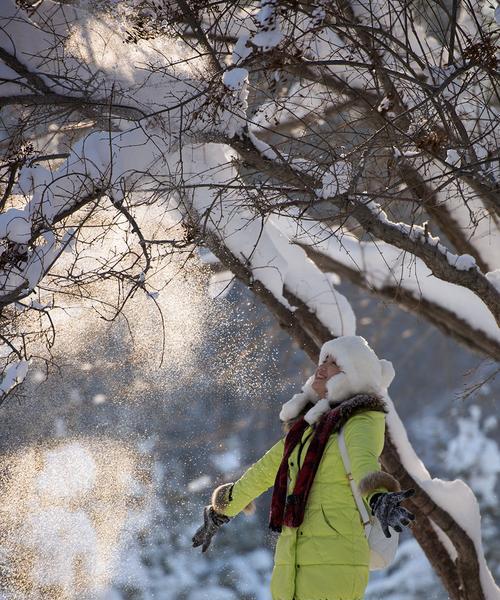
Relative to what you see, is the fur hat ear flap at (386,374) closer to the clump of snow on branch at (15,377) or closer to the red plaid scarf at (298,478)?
the red plaid scarf at (298,478)

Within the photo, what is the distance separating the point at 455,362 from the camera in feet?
44.8

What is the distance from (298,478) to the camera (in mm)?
3451

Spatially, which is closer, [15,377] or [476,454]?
[15,377]

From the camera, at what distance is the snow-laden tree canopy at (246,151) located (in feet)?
12.6

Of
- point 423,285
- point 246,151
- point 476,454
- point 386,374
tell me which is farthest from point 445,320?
point 476,454

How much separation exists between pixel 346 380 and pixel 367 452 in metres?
0.43

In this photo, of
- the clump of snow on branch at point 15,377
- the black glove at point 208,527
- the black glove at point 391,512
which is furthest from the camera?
Result: the clump of snow on branch at point 15,377

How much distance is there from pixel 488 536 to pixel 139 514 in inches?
185

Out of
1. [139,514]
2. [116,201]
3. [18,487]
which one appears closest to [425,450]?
[139,514]

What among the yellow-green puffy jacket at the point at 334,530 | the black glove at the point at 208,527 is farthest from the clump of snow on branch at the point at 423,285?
the yellow-green puffy jacket at the point at 334,530

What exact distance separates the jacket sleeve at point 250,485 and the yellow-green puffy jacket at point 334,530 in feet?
0.75

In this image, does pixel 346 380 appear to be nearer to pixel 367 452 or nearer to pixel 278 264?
pixel 367 452

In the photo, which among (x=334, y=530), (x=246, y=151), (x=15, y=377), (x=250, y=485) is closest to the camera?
(x=334, y=530)

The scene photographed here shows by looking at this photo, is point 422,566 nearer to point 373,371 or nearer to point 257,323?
point 257,323
